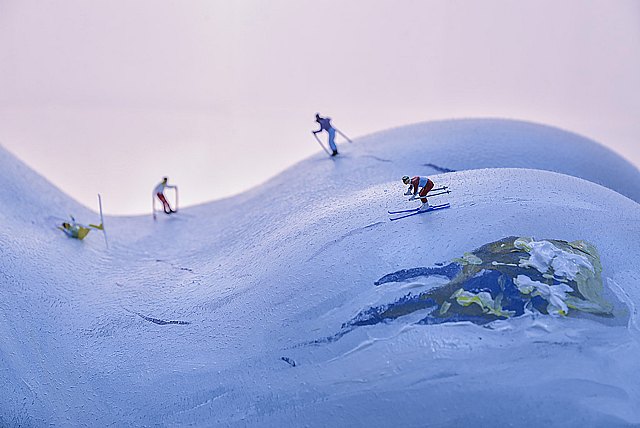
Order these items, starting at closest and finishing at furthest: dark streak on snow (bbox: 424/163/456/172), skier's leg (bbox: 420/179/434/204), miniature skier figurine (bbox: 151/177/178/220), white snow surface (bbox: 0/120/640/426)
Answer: white snow surface (bbox: 0/120/640/426)
skier's leg (bbox: 420/179/434/204)
dark streak on snow (bbox: 424/163/456/172)
miniature skier figurine (bbox: 151/177/178/220)

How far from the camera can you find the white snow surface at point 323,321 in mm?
978

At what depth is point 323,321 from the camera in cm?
109

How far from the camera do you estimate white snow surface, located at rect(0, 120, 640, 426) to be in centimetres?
98

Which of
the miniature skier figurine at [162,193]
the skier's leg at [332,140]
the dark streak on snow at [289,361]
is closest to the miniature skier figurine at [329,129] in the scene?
the skier's leg at [332,140]

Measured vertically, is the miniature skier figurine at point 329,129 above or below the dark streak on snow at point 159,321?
above

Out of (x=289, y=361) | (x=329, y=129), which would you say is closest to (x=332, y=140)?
(x=329, y=129)

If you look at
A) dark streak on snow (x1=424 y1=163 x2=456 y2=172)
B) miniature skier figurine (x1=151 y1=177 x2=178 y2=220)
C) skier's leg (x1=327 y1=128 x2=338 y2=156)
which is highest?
skier's leg (x1=327 y1=128 x2=338 y2=156)

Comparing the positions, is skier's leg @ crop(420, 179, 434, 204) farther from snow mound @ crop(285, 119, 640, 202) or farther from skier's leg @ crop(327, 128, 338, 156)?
skier's leg @ crop(327, 128, 338, 156)

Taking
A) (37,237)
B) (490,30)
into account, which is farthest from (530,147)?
(37,237)

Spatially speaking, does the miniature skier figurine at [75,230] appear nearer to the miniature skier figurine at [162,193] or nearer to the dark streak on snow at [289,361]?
the miniature skier figurine at [162,193]

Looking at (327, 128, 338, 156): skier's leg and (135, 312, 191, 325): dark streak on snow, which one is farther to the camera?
(327, 128, 338, 156): skier's leg

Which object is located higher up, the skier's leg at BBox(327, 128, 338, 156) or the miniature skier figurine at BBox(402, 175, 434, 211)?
the skier's leg at BBox(327, 128, 338, 156)

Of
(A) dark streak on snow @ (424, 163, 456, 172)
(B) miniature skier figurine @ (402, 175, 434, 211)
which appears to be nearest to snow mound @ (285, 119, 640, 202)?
(A) dark streak on snow @ (424, 163, 456, 172)

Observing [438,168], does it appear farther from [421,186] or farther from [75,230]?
[75,230]
